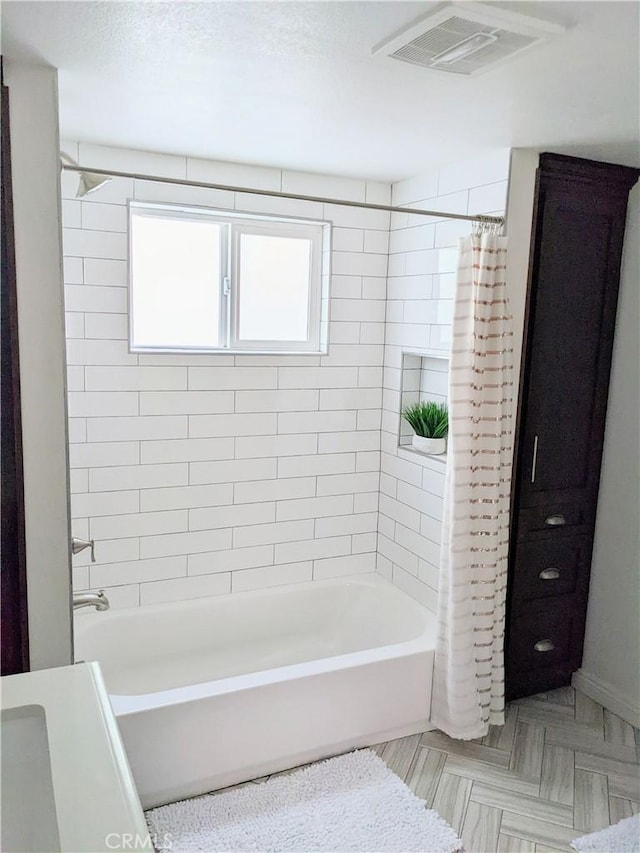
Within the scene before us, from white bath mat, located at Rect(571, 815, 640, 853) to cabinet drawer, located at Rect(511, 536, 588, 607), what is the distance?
88cm

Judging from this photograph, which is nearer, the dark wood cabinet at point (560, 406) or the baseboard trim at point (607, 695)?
the dark wood cabinet at point (560, 406)

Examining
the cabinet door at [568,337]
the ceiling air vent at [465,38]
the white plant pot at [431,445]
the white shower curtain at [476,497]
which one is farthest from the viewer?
the white plant pot at [431,445]

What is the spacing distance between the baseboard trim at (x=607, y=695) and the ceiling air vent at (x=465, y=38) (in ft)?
8.67

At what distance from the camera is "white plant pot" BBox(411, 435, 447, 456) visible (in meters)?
3.19

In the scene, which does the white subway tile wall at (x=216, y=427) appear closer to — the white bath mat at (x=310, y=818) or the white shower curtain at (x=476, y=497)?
the white shower curtain at (x=476, y=497)

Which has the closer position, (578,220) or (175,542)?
(578,220)

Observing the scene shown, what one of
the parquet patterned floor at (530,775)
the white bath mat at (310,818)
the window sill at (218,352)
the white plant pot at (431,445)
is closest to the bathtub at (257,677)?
the white bath mat at (310,818)

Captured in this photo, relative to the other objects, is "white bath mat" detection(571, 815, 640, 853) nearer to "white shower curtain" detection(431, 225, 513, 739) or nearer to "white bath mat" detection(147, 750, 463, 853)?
"white bath mat" detection(147, 750, 463, 853)

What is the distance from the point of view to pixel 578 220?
110 inches

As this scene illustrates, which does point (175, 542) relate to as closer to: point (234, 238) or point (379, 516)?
point (379, 516)

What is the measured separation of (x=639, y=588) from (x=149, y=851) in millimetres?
2501

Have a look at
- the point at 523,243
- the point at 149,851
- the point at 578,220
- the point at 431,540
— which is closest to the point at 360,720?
the point at 431,540

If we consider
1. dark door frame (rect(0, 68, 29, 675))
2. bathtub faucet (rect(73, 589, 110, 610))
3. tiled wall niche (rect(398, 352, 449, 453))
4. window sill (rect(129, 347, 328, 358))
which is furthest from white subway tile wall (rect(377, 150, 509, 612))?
dark door frame (rect(0, 68, 29, 675))

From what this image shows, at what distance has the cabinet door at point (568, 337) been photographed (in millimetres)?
→ 2771
